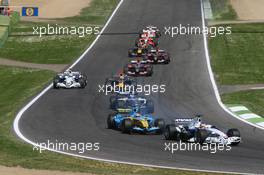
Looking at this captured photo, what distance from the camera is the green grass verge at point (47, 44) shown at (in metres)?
64.4

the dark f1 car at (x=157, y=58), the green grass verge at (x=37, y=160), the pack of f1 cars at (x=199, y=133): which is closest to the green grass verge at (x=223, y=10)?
the dark f1 car at (x=157, y=58)

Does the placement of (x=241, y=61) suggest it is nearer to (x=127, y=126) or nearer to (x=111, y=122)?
(x=111, y=122)

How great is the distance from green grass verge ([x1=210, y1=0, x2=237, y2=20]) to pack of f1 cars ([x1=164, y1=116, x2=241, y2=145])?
160 ft

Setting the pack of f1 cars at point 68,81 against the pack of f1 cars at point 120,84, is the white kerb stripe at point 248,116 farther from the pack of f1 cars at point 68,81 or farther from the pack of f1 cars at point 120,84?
the pack of f1 cars at point 68,81

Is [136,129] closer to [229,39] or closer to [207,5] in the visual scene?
[229,39]

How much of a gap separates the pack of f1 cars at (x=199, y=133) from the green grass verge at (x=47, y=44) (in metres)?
30.2

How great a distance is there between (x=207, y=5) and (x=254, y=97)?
4527 centimetres

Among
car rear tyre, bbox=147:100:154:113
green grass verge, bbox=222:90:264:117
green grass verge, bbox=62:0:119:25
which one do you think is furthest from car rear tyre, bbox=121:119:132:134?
green grass verge, bbox=62:0:119:25

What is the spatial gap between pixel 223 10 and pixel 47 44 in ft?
80.3

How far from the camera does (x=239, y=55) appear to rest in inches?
2527

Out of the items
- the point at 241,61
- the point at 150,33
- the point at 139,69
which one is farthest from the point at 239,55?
the point at 139,69

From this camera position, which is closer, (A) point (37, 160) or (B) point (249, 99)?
(A) point (37, 160)

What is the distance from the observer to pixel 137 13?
284 feet

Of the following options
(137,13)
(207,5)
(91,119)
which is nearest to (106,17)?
(137,13)
